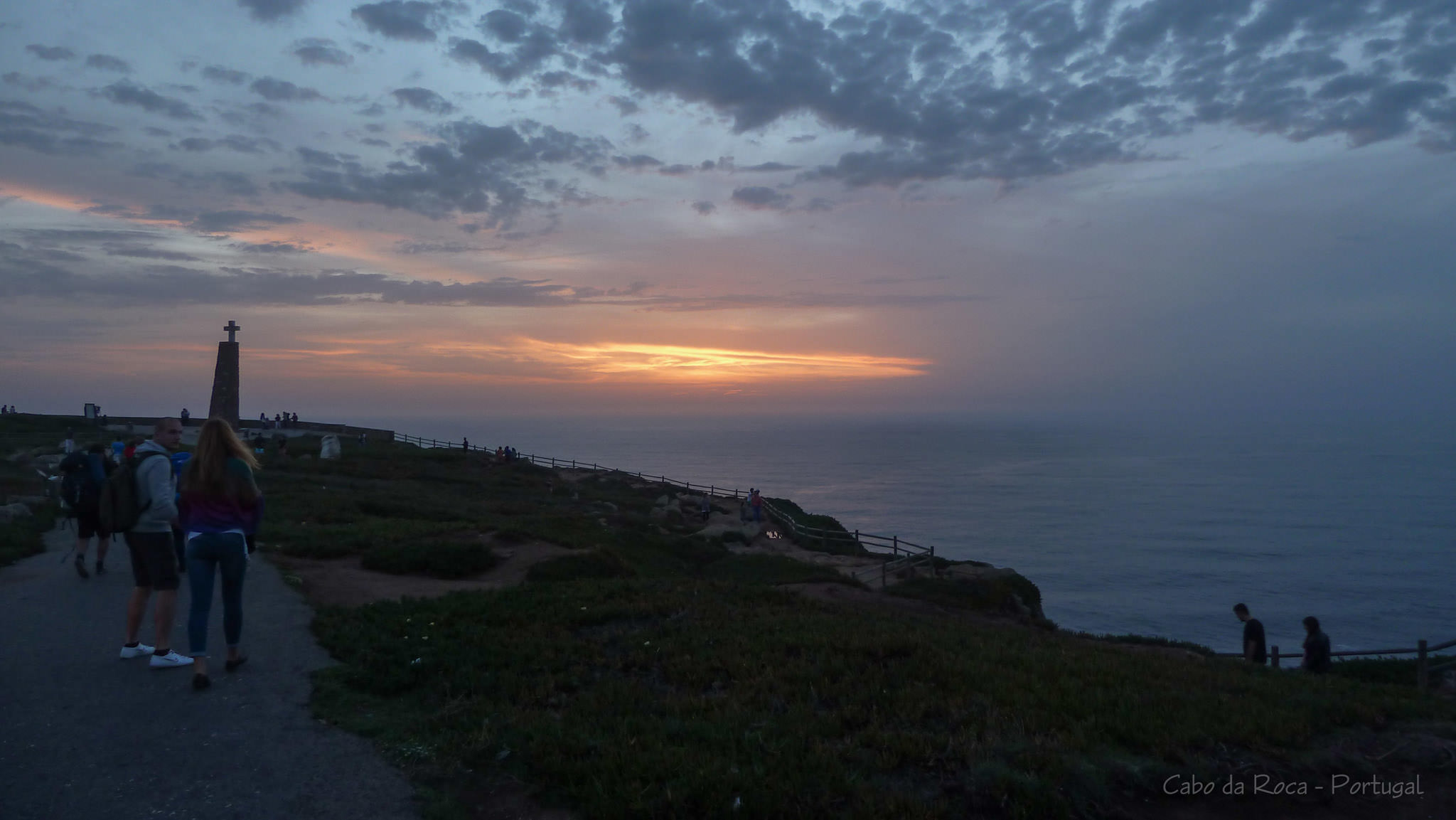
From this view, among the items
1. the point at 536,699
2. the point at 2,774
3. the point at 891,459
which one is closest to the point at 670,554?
the point at 536,699

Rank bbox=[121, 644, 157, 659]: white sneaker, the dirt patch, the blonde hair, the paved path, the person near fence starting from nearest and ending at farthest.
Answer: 1. the paved path
2. the blonde hair
3. bbox=[121, 644, 157, 659]: white sneaker
4. the dirt patch
5. the person near fence

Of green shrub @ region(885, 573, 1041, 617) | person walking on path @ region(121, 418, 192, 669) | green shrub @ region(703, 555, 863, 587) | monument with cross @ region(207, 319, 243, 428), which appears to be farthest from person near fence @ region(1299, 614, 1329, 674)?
monument with cross @ region(207, 319, 243, 428)

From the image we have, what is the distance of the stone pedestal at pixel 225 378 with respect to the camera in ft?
130

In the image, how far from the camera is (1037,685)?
240 inches

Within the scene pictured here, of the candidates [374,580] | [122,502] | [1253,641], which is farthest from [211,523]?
[1253,641]

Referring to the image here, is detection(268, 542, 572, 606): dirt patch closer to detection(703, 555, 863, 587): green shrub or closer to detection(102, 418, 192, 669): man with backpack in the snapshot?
detection(102, 418, 192, 669): man with backpack

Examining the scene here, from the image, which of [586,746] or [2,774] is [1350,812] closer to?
[586,746]

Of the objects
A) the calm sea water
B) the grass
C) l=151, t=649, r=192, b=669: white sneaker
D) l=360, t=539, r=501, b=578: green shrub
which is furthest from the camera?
the calm sea water

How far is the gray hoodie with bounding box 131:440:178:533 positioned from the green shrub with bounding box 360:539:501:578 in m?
6.93

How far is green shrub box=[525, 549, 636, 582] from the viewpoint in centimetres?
1296

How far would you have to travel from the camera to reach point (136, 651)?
6293 mm

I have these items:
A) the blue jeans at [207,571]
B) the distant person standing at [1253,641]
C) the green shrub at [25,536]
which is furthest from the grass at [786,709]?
the green shrub at [25,536]

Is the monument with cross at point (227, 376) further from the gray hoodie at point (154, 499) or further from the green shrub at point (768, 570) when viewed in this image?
the gray hoodie at point (154, 499)

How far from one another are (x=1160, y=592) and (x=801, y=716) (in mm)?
40624
